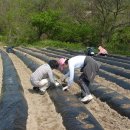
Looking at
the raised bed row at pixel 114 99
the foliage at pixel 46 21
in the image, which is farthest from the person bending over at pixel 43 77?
the foliage at pixel 46 21

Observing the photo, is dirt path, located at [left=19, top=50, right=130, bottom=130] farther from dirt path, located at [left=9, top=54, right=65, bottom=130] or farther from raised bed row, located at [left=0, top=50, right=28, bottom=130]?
raised bed row, located at [left=0, top=50, right=28, bottom=130]

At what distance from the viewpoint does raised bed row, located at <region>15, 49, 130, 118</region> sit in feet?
24.7

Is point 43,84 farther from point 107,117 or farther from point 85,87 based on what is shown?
point 107,117

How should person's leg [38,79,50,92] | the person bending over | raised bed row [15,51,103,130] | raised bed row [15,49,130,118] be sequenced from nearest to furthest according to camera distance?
1. raised bed row [15,51,103,130]
2. raised bed row [15,49,130,118]
3. the person bending over
4. person's leg [38,79,50,92]

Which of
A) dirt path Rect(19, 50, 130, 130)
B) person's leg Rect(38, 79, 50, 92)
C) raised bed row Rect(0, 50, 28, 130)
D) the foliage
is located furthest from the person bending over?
the foliage

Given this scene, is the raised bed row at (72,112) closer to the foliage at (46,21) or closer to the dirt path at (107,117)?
the dirt path at (107,117)

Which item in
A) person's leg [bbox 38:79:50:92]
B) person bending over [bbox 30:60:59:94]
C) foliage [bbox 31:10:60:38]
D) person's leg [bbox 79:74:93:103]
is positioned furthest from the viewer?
foliage [bbox 31:10:60:38]

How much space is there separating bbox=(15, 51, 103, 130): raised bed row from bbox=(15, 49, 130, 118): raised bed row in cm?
83

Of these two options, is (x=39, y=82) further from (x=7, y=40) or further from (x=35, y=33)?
(x=7, y=40)

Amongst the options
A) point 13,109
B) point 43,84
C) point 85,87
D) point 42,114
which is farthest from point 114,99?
point 13,109

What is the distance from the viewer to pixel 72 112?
7031 mm

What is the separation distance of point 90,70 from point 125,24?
86.3ft

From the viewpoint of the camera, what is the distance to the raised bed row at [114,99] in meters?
7.53

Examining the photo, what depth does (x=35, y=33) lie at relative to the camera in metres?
43.5
